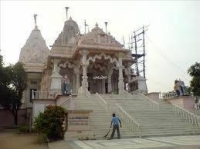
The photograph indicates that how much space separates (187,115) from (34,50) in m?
27.1

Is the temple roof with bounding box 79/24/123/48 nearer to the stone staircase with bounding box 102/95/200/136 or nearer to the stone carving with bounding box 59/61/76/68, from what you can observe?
the stone carving with bounding box 59/61/76/68

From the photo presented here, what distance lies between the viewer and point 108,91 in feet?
95.8

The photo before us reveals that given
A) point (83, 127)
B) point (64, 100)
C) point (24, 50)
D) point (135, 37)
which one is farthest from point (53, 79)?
point (135, 37)

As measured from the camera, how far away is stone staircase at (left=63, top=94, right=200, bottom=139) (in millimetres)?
16016

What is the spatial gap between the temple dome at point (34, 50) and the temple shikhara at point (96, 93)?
0.46 ft

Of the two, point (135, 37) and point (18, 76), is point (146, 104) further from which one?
point (135, 37)

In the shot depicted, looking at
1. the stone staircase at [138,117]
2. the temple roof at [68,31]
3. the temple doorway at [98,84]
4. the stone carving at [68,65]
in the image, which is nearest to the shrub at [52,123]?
the stone staircase at [138,117]

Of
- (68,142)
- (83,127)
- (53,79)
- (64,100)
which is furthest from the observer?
(53,79)

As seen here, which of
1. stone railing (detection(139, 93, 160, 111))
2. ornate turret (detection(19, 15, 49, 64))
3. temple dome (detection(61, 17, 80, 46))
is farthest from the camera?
ornate turret (detection(19, 15, 49, 64))

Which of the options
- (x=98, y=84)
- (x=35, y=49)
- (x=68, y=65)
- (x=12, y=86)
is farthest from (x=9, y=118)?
(x=35, y=49)

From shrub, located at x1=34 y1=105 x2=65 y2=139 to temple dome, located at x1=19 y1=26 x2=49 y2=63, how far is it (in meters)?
24.8

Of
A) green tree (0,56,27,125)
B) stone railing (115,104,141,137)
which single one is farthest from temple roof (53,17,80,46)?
stone railing (115,104,141,137)

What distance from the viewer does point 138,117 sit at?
60.6ft

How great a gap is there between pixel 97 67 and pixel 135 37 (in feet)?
51.4
